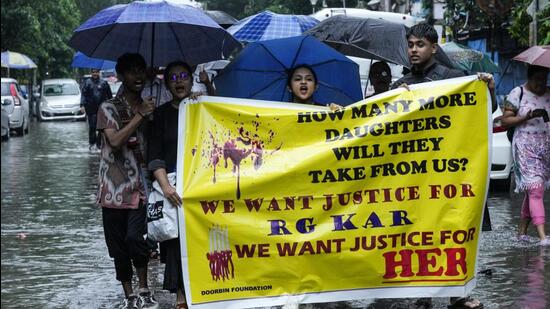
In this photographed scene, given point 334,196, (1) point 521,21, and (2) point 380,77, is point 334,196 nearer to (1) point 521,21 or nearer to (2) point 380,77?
(2) point 380,77

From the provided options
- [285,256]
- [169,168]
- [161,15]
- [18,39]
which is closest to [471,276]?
[285,256]

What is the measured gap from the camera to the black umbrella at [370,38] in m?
8.85

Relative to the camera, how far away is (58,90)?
1564 inches

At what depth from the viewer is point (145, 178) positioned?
6859 millimetres

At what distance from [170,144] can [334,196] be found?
112 cm

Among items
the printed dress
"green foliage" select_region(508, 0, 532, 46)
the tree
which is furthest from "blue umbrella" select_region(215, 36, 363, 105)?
the tree

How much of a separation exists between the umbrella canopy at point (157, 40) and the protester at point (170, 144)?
801mm

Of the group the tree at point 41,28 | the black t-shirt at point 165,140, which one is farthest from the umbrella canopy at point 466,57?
the tree at point 41,28

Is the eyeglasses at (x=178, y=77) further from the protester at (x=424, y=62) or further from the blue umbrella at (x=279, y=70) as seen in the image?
the protester at (x=424, y=62)

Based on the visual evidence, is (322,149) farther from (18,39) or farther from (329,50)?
(18,39)

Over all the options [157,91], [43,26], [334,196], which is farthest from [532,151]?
[43,26]

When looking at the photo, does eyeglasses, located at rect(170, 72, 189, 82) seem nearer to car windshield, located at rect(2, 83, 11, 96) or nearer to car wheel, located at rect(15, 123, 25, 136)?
car windshield, located at rect(2, 83, 11, 96)

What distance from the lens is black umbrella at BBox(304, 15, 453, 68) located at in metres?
8.85

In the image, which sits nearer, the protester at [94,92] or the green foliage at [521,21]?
the green foliage at [521,21]
